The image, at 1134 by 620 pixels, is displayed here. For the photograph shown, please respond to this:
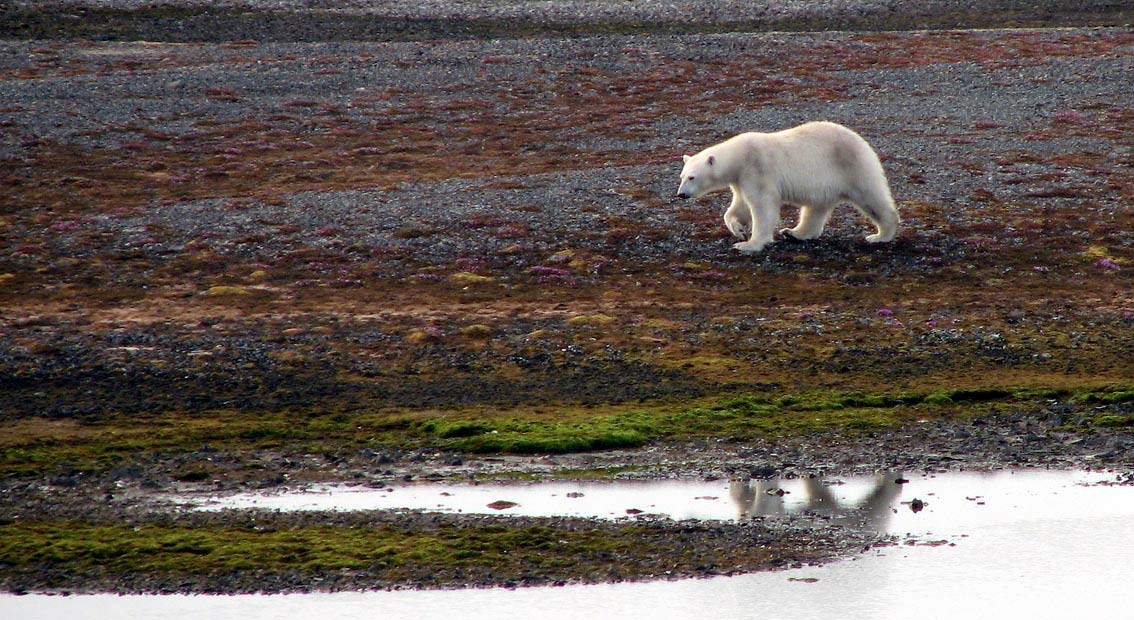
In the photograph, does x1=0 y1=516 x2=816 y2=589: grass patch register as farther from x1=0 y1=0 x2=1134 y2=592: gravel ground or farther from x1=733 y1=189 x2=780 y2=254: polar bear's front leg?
x1=733 y1=189 x2=780 y2=254: polar bear's front leg

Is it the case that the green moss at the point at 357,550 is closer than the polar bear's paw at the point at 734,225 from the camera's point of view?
Yes

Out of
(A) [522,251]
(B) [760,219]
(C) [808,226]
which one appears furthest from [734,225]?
(A) [522,251]

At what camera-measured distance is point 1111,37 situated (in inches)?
1757

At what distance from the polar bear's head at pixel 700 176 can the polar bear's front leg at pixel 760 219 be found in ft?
1.83

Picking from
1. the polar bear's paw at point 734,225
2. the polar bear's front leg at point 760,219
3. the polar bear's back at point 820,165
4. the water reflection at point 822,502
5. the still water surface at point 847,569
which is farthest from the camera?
the polar bear's paw at point 734,225

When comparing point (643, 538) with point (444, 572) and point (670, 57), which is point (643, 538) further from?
point (670, 57)

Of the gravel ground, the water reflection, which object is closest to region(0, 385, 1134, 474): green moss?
the gravel ground

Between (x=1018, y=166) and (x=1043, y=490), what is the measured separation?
54.4 ft

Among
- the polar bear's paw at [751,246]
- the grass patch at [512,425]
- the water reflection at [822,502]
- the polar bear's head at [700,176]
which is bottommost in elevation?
the grass patch at [512,425]

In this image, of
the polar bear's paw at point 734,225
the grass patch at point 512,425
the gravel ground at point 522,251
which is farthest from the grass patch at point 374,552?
the polar bear's paw at point 734,225

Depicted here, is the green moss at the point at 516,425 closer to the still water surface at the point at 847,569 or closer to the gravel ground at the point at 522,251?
the gravel ground at the point at 522,251

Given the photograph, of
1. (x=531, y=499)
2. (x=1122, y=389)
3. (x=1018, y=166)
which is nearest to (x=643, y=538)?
(x=531, y=499)

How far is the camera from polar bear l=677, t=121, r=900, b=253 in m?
20.5

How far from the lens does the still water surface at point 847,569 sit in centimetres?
1016
